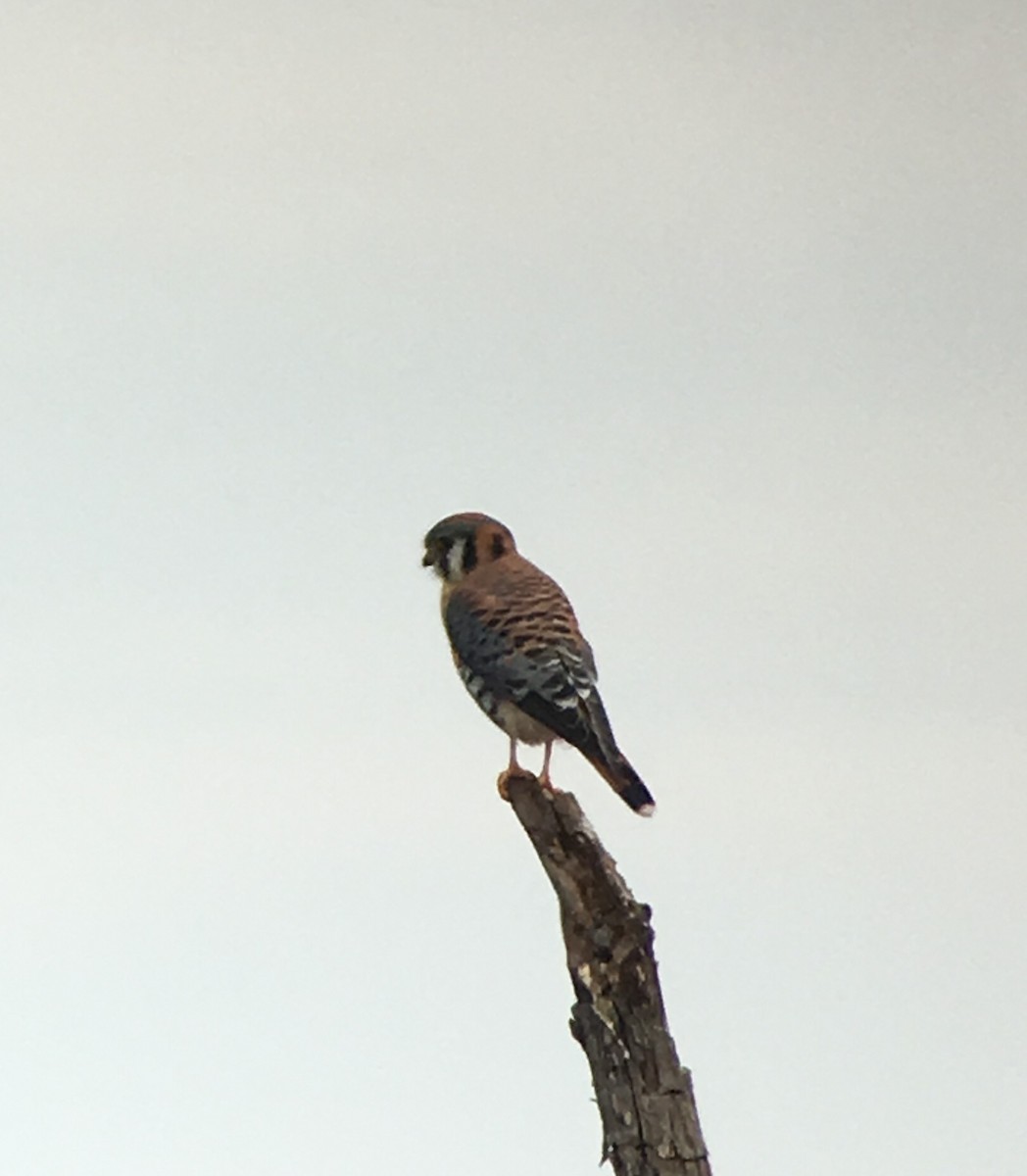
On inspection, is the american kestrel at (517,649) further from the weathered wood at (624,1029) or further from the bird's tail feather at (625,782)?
the weathered wood at (624,1029)

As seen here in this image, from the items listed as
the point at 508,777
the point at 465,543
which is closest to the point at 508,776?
the point at 508,777

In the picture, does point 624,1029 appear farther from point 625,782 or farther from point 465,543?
point 465,543

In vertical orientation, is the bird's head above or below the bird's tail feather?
above

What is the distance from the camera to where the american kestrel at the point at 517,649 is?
5.20 meters

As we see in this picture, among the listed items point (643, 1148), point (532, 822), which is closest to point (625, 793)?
point (532, 822)

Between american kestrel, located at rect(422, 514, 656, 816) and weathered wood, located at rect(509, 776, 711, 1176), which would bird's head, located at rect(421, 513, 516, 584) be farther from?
weathered wood, located at rect(509, 776, 711, 1176)

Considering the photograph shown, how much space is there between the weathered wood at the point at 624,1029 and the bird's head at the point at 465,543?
5.08ft

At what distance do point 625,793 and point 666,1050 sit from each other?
935 mm

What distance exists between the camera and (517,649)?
5414mm

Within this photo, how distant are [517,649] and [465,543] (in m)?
0.50

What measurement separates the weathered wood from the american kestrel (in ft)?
2.02

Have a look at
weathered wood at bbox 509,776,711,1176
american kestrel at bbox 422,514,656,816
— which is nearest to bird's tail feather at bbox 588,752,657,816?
american kestrel at bbox 422,514,656,816

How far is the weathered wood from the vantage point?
4.25 meters

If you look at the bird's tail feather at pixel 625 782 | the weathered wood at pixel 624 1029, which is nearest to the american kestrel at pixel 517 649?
the bird's tail feather at pixel 625 782
